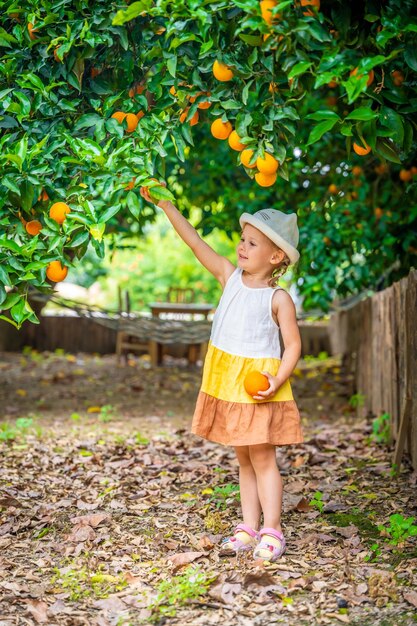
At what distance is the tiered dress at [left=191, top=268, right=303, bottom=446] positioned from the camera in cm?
296

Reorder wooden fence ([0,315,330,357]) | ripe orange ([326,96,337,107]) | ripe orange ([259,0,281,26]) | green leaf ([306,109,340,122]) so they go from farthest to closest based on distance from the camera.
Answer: wooden fence ([0,315,330,357]), ripe orange ([326,96,337,107]), green leaf ([306,109,340,122]), ripe orange ([259,0,281,26])

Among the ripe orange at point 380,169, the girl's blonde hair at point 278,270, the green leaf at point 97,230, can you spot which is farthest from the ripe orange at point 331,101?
the green leaf at point 97,230

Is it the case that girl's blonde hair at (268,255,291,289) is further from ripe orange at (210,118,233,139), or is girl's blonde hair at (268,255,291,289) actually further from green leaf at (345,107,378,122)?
green leaf at (345,107,378,122)

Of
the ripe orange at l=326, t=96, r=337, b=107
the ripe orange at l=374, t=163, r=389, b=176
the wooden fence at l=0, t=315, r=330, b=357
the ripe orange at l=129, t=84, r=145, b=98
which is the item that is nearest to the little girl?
the ripe orange at l=129, t=84, r=145, b=98

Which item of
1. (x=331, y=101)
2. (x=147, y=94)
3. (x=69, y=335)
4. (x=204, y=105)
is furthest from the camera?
(x=69, y=335)

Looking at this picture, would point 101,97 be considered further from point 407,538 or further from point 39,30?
point 407,538

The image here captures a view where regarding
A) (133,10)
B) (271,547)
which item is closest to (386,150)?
(133,10)

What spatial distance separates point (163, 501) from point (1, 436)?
5.90ft

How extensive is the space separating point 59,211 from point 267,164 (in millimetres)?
710

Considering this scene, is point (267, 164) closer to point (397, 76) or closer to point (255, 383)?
point (255, 383)

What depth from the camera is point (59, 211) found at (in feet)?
8.78

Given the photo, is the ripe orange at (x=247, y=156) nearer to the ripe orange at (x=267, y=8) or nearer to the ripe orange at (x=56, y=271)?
the ripe orange at (x=267, y=8)

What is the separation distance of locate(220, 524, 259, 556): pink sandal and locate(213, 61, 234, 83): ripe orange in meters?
1.66

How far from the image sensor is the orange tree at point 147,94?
240 cm
